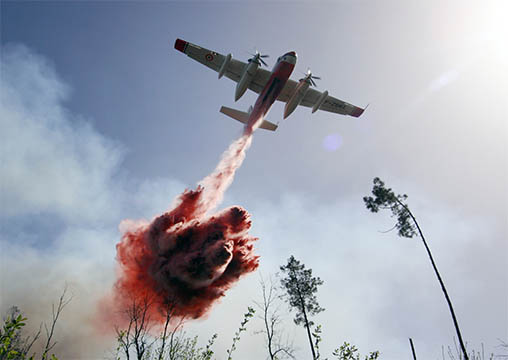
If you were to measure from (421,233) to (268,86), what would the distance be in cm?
2287

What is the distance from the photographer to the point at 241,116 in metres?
35.0

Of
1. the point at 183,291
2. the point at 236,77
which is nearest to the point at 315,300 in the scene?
the point at 183,291

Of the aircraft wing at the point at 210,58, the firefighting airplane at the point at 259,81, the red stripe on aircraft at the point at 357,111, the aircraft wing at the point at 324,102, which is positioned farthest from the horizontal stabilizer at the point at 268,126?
the red stripe on aircraft at the point at 357,111

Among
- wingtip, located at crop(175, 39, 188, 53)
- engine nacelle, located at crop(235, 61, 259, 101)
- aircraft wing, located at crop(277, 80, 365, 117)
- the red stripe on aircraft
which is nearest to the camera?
engine nacelle, located at crop(235, 61, 259, 101)

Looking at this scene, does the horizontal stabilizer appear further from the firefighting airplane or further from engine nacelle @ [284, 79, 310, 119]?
engine nacelle @ [284, 79, 310, 119]

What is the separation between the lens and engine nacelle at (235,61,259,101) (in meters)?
29.6

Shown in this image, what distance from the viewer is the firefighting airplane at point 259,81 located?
29641mm

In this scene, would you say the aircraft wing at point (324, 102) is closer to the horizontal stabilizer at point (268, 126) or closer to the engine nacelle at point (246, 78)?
the horizontal stabilizer at point (268, 126)

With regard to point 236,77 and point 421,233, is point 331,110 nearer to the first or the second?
point 236,77

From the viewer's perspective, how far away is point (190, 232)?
107 feet

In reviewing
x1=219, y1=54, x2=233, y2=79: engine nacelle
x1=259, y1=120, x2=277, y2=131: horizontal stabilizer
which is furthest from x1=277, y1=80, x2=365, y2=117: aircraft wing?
x1=219, y1=54, x2=233, y2=79: engine nacelle

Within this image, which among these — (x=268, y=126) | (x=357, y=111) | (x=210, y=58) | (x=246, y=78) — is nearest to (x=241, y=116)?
(x=268, y=126)

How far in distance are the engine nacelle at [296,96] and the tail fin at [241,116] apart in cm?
302

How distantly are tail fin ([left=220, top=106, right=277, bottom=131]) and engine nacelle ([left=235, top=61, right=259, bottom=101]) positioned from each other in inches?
165
